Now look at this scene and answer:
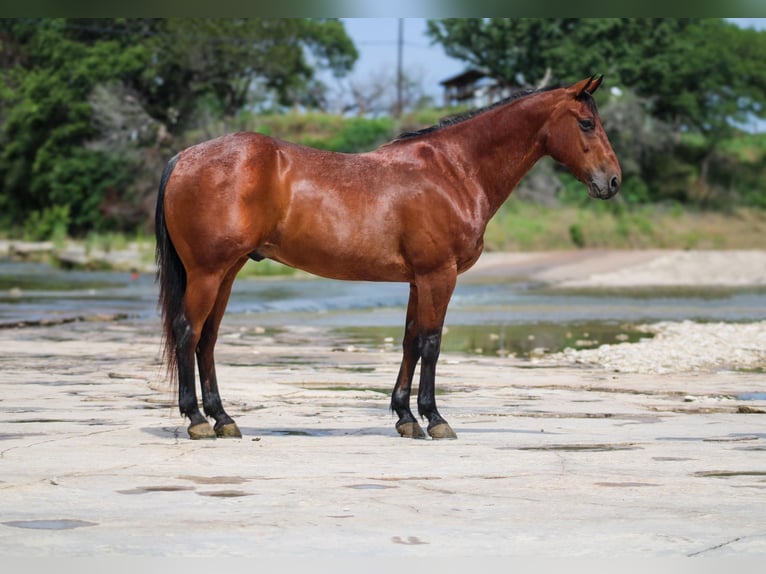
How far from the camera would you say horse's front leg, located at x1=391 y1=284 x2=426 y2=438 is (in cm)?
834

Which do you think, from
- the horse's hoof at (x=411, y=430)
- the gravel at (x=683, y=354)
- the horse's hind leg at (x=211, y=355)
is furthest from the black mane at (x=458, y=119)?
the gravel at (x=683, y=354)

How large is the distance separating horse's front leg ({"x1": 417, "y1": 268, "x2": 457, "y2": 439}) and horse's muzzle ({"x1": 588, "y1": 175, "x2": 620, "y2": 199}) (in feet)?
3.56

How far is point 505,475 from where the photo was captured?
684 cm

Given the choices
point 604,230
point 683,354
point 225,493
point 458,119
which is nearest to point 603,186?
point 458,119

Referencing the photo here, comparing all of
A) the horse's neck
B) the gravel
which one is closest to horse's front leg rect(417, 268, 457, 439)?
the horse's neck

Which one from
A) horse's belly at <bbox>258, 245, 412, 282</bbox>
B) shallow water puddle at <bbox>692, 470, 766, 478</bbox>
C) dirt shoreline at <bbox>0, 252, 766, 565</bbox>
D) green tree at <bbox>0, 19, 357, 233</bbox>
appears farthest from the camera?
green tree at <bbox>0, 19, 357, 233</bbox>

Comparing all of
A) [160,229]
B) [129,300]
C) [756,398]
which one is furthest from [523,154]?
[129,300]

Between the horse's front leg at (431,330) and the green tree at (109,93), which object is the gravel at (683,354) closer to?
the horse's front leg at (431,330)

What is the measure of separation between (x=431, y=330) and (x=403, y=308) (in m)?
13.9

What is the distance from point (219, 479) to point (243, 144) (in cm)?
249

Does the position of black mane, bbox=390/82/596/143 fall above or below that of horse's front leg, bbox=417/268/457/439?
above

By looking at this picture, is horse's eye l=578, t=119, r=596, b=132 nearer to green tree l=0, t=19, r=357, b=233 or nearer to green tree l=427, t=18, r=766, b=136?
green tree l=0, t=19, r=357, b=233

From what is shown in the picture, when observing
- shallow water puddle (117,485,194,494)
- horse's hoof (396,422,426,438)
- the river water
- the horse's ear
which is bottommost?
the river water

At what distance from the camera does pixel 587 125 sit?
28.2ft
